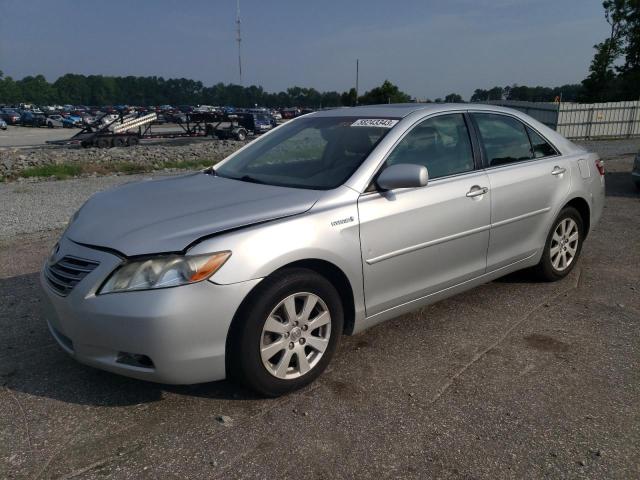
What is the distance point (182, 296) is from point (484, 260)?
236 cm

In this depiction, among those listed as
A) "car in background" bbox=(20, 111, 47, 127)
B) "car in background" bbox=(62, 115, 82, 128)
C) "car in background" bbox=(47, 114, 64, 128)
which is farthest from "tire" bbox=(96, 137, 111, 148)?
"car in background" bbox=(20, 111, 47, 127)

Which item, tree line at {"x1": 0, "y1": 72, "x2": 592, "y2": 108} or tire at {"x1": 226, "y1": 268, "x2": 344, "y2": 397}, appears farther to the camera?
tree line at {"x1": 0, "y1": 72, "x2": 592, "y2": 108}

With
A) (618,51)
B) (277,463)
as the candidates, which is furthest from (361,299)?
(618,51)

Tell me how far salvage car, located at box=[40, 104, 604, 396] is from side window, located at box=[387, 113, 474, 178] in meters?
0.01

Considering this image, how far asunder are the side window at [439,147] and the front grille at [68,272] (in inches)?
74.9

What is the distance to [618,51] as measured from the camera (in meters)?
43.1

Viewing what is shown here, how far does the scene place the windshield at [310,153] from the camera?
3.49 m

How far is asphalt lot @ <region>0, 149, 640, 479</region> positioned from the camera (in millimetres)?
2475

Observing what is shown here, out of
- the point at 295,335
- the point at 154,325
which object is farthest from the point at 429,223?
the point at 154,325

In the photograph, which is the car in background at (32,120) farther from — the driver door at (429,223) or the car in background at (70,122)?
the driver door at (429,223)

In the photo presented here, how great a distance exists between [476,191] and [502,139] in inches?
29.1

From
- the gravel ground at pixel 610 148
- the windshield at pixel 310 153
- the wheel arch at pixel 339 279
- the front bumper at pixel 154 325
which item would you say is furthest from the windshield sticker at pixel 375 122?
the gravel ground at pixel 610 148

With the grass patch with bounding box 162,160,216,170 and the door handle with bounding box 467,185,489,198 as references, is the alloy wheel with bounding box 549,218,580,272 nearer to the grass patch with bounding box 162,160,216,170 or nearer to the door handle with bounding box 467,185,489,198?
the door handle with bounding box 467,185,489,198

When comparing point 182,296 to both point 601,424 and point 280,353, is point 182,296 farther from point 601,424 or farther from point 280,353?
point 601,424
